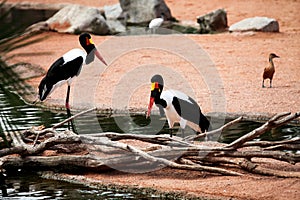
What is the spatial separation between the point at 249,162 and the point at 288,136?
1.49 metres

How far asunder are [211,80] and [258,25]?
4.40 meters

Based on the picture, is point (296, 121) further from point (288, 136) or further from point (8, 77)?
point (8, 77)

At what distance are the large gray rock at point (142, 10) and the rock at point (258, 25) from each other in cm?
273

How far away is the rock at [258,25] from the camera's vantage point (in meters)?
14.0

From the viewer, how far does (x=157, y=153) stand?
571 centimetres

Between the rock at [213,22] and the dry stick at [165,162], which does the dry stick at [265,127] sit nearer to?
the dry stick at [165,162]

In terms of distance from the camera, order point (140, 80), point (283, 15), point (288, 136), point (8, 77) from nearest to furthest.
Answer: point (8, 77) → point (288, 136) → point (140, 80) → point (283, 15)

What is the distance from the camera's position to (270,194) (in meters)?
4.97

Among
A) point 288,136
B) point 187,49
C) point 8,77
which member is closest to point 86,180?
point 288,136

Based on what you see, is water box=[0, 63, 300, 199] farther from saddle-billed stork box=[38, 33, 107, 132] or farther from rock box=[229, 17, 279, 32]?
rock box=[229, 17, 279, 32]

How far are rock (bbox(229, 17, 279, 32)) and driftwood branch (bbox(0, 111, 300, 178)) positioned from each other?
8.11 meters

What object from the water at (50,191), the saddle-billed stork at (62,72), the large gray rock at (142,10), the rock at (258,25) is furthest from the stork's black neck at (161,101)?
the large gray rock at (142,10)

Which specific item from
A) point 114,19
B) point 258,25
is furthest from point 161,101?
point 114,19

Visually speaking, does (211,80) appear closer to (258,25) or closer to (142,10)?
(258,25)
